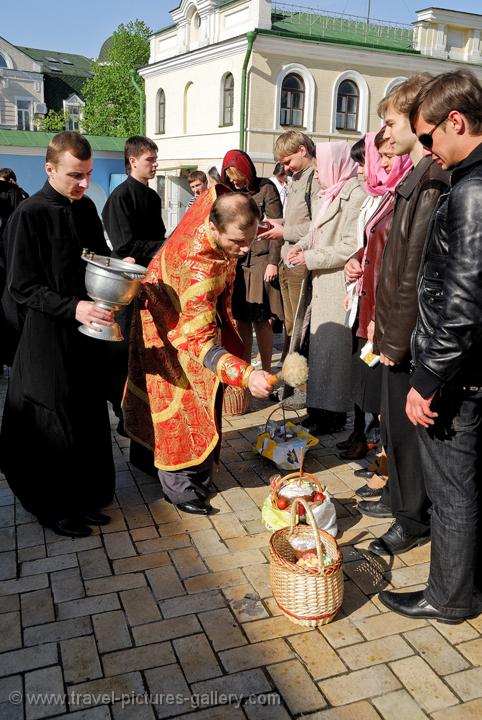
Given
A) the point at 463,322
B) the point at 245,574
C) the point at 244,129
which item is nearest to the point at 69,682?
the point at 245,574

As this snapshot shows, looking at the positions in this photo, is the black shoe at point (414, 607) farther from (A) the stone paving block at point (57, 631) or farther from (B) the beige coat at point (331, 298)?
(B) the beige coat at point (331, 298)

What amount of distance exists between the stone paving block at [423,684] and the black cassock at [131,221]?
3.39 metres

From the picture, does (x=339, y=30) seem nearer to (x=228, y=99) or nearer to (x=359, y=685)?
(x=228, y=99)

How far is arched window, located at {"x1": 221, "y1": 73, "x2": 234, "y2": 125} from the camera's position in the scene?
22.8 m

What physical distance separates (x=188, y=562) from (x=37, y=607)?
77cm

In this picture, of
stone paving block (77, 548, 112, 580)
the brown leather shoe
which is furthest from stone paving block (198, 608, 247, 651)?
the brown leather shoe

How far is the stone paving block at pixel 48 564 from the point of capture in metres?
3.32

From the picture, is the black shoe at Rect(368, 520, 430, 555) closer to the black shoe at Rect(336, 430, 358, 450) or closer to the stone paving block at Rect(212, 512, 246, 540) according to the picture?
the stone paving block at Rect(212, 512, 246, 540)

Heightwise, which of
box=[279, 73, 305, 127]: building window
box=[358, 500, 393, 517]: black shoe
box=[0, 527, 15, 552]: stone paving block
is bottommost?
box=[0, 527, 15, 552]: stone paving block

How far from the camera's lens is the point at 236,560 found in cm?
347

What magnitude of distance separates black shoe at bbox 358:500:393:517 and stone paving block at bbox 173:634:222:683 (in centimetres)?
147

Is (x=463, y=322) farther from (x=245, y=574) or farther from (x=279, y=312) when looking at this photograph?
(x=279, y=312)

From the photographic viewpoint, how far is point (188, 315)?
348cm

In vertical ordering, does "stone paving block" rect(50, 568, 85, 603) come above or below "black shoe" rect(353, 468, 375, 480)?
below
